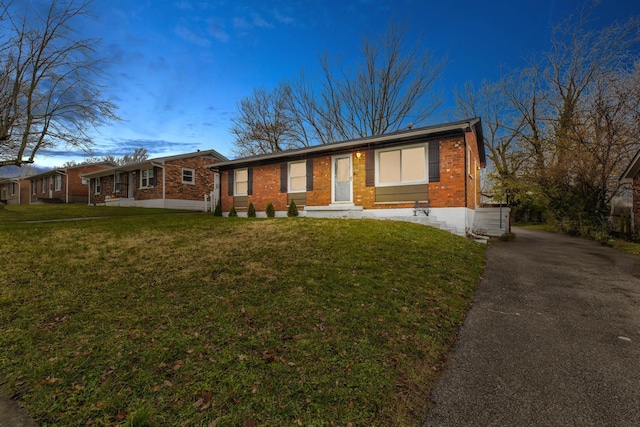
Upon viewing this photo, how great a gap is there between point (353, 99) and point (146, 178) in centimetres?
1694

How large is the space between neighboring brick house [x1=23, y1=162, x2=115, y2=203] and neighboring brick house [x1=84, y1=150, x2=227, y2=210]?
18.7ft

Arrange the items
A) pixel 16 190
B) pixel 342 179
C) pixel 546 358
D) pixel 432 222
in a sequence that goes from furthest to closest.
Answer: pixel 16 190, pixel 342 179, pixel 432 222, pixel 546 358

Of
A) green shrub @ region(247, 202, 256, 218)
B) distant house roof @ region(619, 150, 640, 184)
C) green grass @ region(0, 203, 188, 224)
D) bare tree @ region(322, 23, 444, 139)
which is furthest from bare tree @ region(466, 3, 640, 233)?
green grass @ region(0, 203, 188, 224)

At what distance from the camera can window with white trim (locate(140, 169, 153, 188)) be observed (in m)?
20.5

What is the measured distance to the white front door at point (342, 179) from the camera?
1203 centimetres

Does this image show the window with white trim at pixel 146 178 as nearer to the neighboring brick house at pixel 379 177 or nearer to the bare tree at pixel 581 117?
the neighboring brick house at pixel 379 177

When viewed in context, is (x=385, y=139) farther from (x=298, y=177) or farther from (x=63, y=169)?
(x=63, y=169)

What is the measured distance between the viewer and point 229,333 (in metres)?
2.99

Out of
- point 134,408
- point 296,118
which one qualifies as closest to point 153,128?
point 296,118

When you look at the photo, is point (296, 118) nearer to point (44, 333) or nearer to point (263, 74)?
point (263, 74)

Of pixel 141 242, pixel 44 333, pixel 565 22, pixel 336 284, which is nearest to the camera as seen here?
pixel 44 333

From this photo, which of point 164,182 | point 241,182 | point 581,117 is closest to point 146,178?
point 164,182

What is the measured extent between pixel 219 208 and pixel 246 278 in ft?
39.1

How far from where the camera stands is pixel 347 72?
2252 cm
